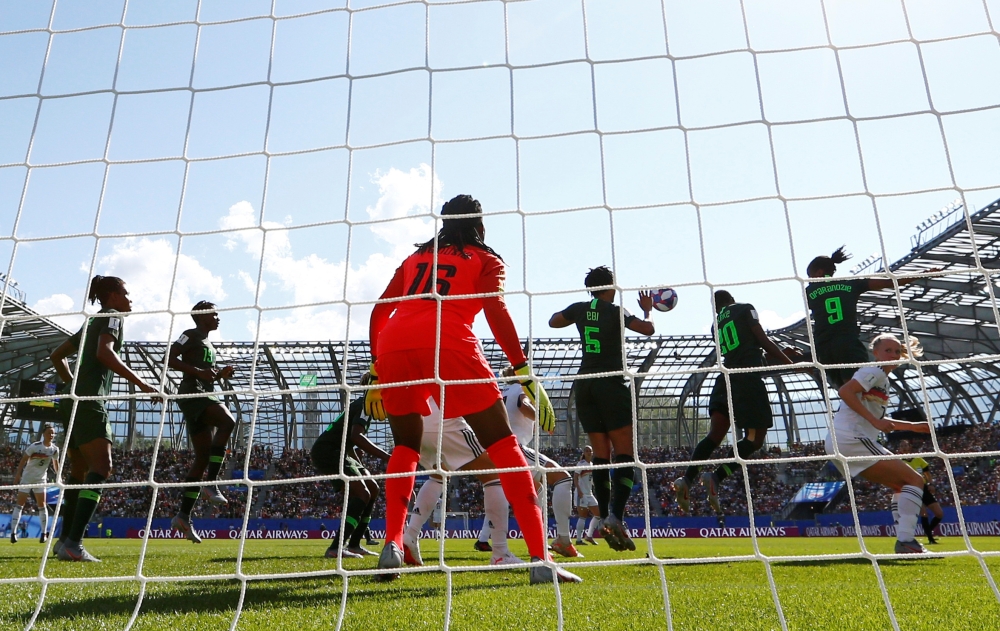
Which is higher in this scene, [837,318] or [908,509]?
[837,318]

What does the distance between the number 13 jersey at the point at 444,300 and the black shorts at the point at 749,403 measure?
2.23m

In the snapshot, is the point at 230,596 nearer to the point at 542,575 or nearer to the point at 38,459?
the point at 542,575

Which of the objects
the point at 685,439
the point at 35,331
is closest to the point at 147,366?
the point at 35,331

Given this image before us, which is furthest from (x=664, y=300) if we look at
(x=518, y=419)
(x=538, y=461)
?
Answer: (x=538, y=461)

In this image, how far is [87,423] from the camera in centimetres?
405

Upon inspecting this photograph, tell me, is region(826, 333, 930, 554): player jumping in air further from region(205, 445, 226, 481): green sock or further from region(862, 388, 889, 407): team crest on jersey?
region(205, 445, 226, 481): green sock

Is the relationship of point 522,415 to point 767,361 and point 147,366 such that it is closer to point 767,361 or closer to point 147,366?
point 767,361

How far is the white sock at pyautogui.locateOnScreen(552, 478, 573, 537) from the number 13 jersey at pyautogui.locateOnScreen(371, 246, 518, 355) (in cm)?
209

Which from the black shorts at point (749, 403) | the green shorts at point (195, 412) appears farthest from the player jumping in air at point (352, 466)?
the black shorts at point (749, 403)

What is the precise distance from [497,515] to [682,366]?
915 inches

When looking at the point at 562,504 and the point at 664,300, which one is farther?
the point at 664,300

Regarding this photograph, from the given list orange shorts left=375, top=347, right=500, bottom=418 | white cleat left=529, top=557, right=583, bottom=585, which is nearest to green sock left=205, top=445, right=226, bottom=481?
orange shorts left=375, top=347, right=500, bottom=418

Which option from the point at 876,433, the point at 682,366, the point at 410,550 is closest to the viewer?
the point at 410,550

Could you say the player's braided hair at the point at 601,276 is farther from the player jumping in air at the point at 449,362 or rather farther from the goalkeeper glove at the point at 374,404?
the goalkeeper glove at the point at 374,404
